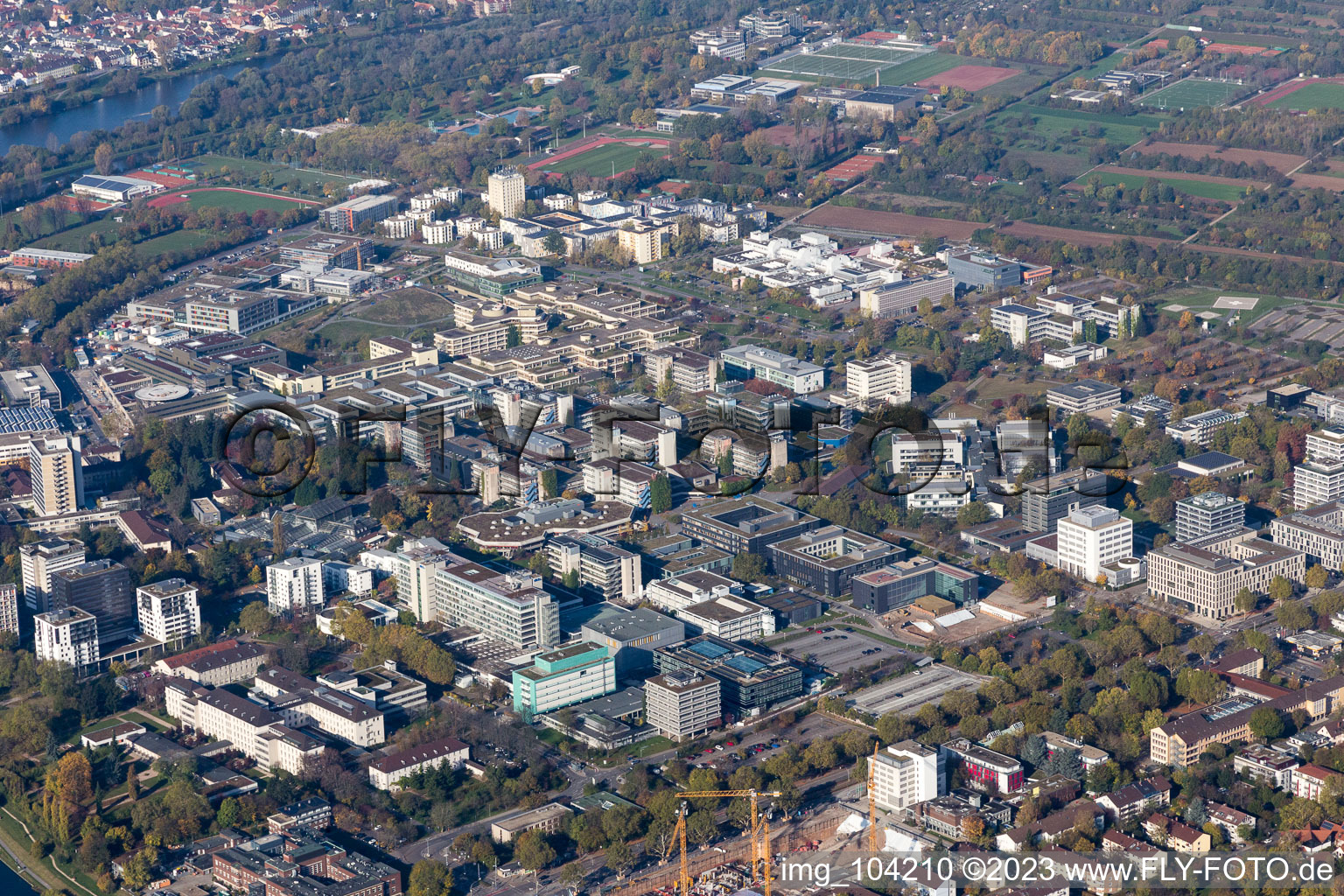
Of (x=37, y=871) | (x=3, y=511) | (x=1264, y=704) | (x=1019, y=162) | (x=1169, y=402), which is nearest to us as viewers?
(x=37, y=871)

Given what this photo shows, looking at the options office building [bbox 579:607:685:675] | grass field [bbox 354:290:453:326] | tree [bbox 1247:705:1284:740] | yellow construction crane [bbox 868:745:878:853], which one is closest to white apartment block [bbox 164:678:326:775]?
office building [bbox 579:607:685:675]

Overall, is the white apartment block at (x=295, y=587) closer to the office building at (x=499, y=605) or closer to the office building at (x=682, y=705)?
the office building at (x=499, y=605)

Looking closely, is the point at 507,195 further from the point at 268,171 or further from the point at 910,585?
the point at 910,585

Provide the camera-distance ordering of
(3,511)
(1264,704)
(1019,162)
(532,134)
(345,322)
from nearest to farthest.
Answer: (1264,704) < (3,511) < (345,322) < (1019,162) < (532,134)

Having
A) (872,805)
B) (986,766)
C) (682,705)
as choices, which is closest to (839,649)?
(682,705)

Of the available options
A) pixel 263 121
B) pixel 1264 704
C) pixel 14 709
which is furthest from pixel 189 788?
pixel 263 121

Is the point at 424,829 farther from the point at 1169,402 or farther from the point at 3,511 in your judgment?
the point at 1169,402
